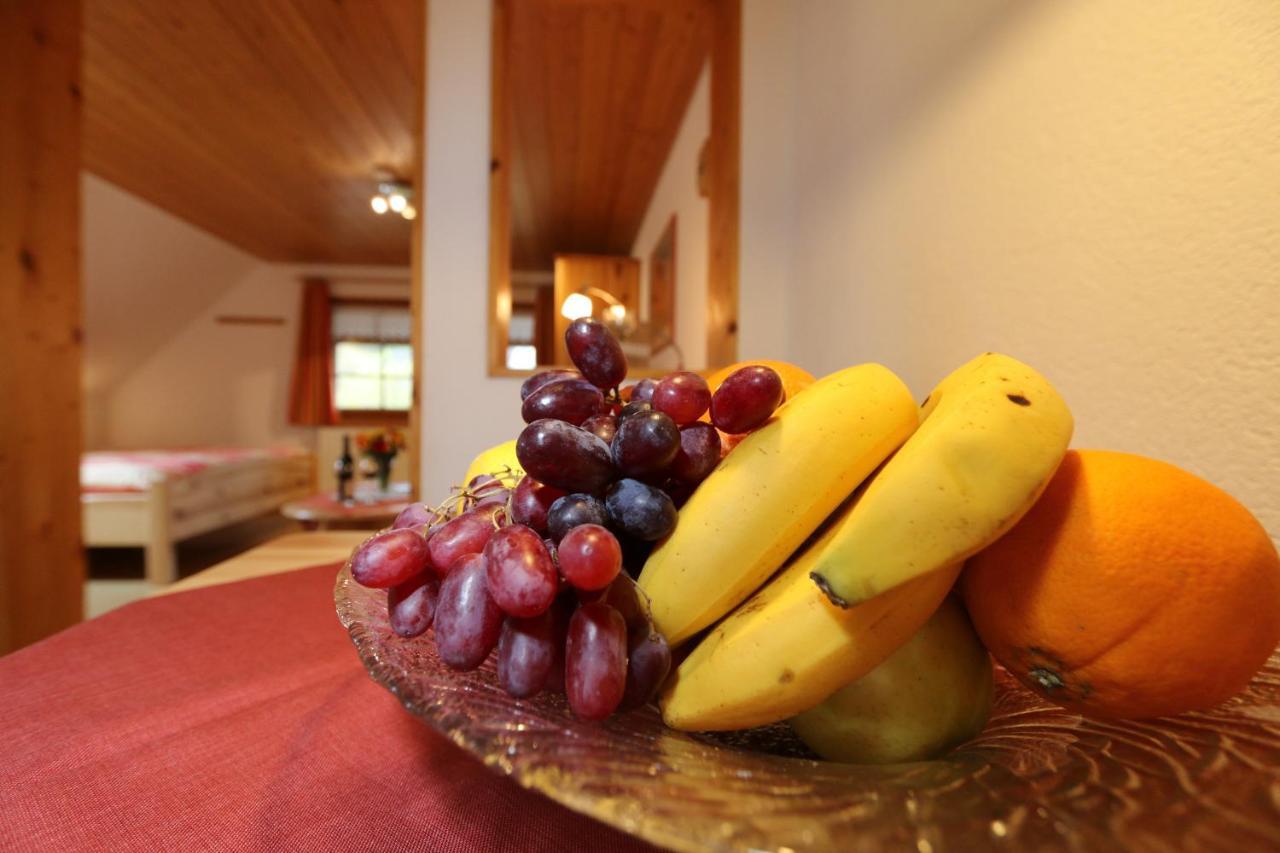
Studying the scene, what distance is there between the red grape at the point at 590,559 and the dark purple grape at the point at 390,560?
0.37 feet

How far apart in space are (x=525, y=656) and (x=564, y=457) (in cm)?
9

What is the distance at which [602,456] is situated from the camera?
0.31 meters

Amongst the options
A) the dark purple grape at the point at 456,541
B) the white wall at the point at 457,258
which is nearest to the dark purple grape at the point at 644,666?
the dark purple grape at the point at 456,541

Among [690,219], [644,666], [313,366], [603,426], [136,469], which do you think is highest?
[690,219]

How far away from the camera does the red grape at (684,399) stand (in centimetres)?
34

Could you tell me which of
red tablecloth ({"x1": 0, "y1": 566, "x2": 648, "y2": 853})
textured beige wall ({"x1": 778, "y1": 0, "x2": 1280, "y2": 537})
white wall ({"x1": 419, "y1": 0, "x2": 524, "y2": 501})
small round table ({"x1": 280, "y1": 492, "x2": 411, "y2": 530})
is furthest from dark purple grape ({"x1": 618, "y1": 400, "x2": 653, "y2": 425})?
small round table ({"x1": 280, "y1": 492, "x2": 411, "y2": 530})

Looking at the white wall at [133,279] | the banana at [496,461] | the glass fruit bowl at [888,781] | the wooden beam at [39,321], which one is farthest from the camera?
the white wall at [133,279]

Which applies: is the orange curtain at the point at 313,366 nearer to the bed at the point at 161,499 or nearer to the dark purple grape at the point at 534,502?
the bed at the point at 161,499

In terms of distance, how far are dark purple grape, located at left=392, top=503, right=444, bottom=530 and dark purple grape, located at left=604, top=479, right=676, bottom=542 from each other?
15 cm

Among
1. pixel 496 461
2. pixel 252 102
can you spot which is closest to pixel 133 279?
pixel 252 102

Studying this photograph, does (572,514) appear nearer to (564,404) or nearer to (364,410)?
(564,404)

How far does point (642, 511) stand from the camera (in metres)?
0.29

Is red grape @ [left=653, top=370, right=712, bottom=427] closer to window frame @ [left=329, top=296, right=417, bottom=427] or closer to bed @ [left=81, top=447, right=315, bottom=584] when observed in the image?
bed @ [left=81, top=447, right=315, bottom=584]

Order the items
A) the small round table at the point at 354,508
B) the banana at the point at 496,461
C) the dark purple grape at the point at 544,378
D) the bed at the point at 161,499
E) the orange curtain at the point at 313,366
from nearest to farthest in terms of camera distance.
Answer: the dark purple grape at the point at 544,378 → the banana at the point at 496,461 → the small round table at the point at 354,508 → the bed at the point at 161,499 → the orange curtain at the point at 313,366
